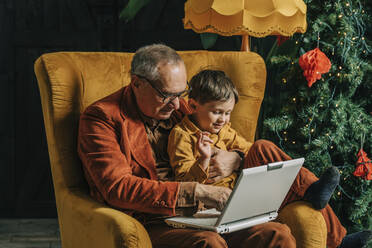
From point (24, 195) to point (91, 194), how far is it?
1948 millimetres

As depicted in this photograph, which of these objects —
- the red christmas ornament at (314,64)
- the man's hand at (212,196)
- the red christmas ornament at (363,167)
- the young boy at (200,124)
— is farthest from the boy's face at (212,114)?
the red christmas ornament at (363,167)

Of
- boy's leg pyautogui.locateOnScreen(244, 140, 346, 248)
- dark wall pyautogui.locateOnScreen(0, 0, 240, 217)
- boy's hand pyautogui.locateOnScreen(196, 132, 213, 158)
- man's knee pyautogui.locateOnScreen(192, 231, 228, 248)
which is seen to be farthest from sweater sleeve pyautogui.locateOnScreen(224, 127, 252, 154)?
dark wall pyautogui.locateOnScreen(0, 0, 240, 217)

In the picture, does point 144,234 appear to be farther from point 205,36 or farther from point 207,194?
point 205,36

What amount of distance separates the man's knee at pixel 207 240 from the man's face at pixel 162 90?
0.47 metres

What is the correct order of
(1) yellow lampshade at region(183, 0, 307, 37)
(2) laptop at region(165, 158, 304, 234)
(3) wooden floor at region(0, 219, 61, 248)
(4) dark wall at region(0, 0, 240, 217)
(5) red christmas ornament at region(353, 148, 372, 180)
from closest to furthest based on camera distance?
(2) laptop at region(165, 158, 304, 234)
(1) yellow lampshade at region(183, 0, 307, 37)
(5) red christmas ornament at region(353, 148, 372, 180)
(3) wooden floor at region(0, 219, 61, 248)
(4) dark wall at region(0, 0, 240, 217)

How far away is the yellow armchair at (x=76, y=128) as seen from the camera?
5.51 ft

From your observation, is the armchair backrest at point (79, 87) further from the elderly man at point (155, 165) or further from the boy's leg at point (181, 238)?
the boy's leg at point (181, 238)

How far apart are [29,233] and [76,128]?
1666 millimetres

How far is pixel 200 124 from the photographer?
2002 mm

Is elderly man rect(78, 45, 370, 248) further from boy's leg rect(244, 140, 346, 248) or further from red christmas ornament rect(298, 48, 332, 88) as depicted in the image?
red christmas ornament rect(298, 48, 332, 88)

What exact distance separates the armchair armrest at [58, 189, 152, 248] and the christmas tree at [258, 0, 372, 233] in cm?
126

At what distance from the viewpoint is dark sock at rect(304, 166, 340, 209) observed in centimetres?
181

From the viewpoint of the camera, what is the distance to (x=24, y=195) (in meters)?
3.69

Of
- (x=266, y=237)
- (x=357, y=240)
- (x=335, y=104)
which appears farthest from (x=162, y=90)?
(x=335, y=104)
